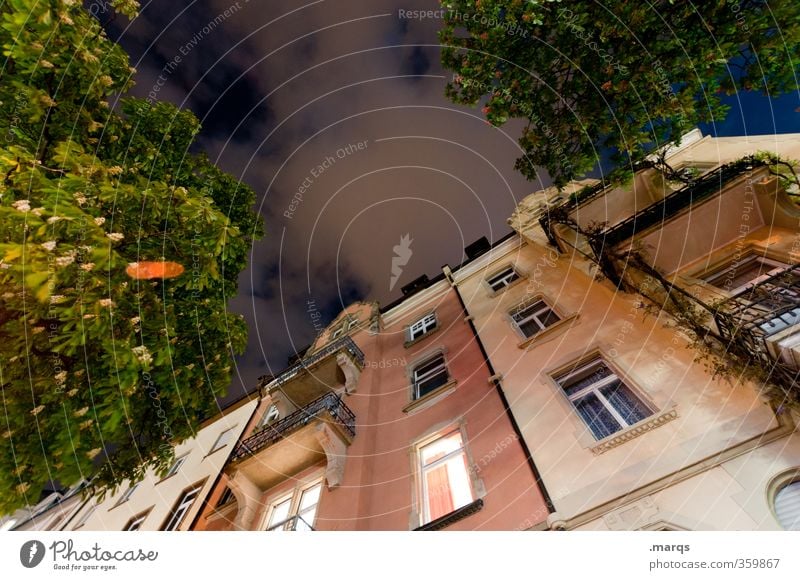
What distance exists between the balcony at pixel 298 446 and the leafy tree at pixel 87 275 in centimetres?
355

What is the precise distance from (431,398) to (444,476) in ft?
8.18

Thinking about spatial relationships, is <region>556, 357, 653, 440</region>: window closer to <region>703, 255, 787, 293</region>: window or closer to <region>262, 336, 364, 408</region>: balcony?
<region>703, 255, 787, 293</region>: window

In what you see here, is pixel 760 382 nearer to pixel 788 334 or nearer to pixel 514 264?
pixel 788 334

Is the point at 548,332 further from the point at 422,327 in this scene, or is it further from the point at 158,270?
the point at 158,270

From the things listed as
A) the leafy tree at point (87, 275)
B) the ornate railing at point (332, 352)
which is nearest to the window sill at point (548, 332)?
the ornate railing at point (332, 352)

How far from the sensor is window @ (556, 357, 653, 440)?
642cm

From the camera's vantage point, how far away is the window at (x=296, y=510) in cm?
842

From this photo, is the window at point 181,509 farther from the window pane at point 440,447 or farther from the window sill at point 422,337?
the window sill at point 422,337

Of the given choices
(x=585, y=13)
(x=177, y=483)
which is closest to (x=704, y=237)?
(x=585, y=13)

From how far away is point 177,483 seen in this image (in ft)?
43.5

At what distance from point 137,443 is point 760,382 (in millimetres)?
9599

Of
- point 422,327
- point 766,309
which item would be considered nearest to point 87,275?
point 766,309
